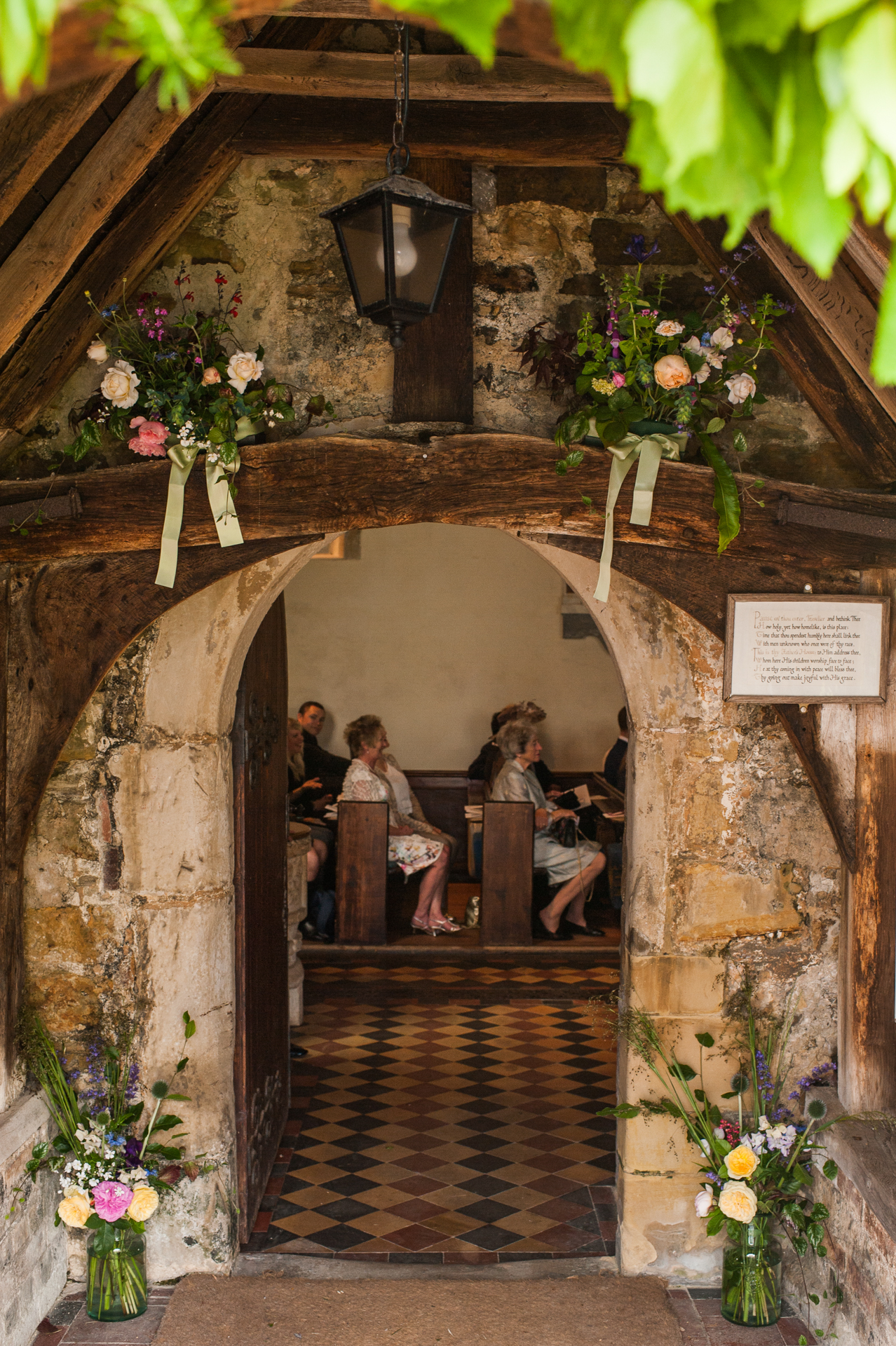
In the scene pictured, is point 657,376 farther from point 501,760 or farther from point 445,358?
point 501,760

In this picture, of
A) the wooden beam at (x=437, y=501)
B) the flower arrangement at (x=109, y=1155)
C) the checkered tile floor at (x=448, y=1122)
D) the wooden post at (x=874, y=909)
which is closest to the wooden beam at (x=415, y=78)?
the wooden beam at (x=437, y=501)

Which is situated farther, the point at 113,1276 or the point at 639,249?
the point at 113,1276

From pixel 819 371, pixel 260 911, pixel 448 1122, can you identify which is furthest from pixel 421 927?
pixel 819 371

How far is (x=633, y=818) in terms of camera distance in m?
3.57

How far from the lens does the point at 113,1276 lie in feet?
10.8

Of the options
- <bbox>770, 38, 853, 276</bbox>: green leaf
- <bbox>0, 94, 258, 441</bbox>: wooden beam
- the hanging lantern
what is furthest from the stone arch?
<bbox>770, 38, 853, 276</bbox>: green leaf

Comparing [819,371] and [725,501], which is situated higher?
[819,371]

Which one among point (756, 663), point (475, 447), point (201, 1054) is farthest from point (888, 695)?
point (201, 1054)

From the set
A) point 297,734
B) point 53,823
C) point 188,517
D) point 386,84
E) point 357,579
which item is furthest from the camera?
point 357,579

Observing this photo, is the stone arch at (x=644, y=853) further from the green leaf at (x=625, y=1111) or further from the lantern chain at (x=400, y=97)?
the lantern chain at (x=400, y=97)

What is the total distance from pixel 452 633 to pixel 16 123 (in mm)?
7606

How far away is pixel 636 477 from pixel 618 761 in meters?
5.22

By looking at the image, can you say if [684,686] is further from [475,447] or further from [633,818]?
[475,447]

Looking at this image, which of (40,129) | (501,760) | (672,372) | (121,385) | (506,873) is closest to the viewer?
(40,129)
